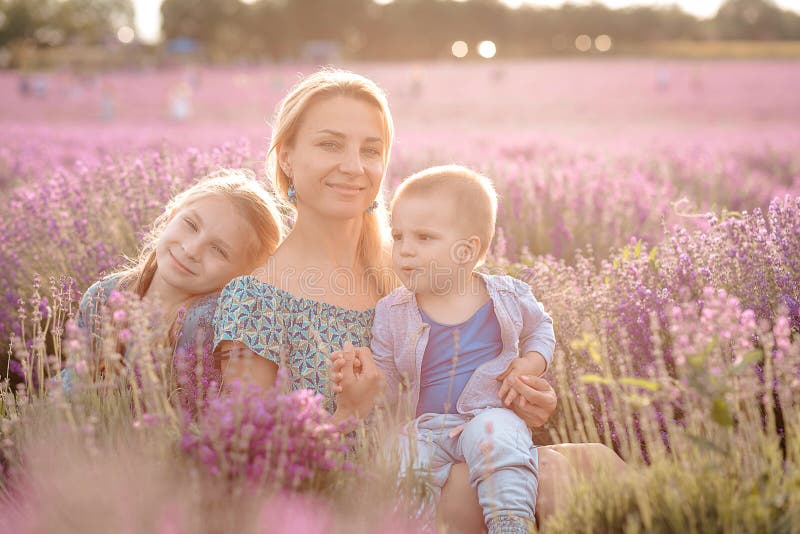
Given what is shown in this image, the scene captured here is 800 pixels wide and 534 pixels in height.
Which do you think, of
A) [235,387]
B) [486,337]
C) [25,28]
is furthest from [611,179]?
[25,28]

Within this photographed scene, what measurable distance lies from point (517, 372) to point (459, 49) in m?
68.5

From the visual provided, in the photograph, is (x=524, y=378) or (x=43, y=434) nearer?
(x=43, y=434)

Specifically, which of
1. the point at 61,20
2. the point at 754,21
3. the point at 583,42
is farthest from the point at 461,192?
the point at 583,42

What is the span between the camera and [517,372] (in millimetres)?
2715

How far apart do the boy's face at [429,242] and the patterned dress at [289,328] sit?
31 centimetres

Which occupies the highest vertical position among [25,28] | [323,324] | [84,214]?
[25,28]

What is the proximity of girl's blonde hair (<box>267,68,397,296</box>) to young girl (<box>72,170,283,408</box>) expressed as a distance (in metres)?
0.17

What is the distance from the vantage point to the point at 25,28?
5625cm

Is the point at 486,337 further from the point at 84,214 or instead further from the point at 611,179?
the point at 611,179

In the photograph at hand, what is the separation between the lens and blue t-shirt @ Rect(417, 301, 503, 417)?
2828 mm

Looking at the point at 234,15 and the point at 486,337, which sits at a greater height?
the point at 234,15

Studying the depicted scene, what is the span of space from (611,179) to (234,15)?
76.7 m

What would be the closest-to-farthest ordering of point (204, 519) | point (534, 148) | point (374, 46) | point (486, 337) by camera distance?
point (204, 519), point (486, 337), point (534, 148), point (374, 46)

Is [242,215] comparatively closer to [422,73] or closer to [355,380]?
[355,380]
